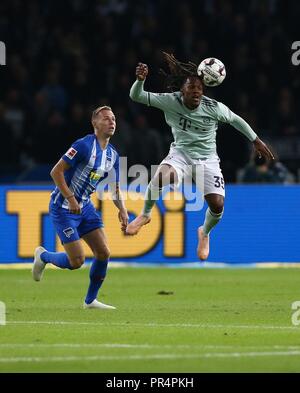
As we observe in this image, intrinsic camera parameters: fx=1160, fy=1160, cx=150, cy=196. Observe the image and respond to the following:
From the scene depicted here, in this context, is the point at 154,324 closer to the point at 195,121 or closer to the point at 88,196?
the point at 88,196

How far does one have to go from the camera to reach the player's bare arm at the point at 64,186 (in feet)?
38.8

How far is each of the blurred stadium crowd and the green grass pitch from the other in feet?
12.3

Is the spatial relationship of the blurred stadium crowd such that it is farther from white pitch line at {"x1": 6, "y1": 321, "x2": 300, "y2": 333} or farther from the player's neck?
white pitch line at {"x1": 6, "y1": 321, "x2": 300, "y2": 333}

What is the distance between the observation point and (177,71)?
1245cm

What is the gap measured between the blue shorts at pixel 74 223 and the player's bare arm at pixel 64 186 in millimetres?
401

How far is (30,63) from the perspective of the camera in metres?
22.2

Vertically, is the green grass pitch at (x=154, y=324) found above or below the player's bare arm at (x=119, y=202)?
below

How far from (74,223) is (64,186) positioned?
1.72ft

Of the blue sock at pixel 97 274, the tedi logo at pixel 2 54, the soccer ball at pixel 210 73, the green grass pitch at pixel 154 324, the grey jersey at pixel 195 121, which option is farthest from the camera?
the tedi logo at pixel 2 54

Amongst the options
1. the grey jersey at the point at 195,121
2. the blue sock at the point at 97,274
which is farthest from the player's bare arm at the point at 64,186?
the grey jersey at the point at 195,121

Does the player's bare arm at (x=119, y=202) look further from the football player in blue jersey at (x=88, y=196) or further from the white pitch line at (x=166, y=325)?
the white pitch line at (x=166, y=325)

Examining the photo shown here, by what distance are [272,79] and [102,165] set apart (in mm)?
11389

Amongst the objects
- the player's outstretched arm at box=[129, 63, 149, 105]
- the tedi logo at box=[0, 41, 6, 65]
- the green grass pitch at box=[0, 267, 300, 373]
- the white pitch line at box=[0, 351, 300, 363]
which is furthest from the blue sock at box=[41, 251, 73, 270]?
the tedi logo at box=[0, 41, 6, 65]

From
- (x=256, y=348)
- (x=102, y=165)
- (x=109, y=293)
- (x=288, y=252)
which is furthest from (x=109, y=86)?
(x=256, y=348)
